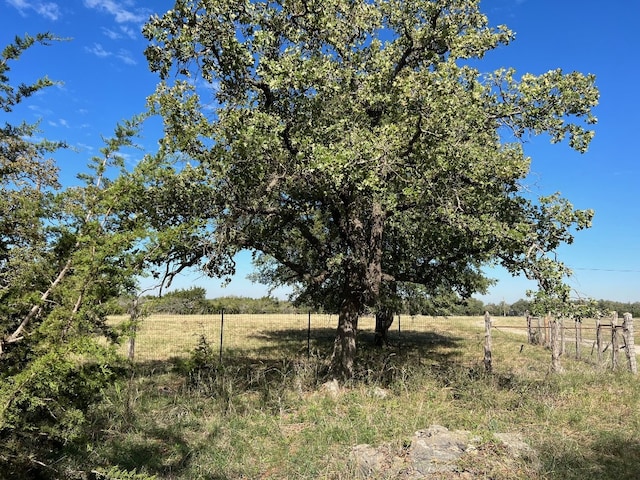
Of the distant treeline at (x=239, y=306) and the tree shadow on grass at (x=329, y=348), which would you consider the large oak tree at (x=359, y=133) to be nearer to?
the distant treeline at (x=239, y=306)

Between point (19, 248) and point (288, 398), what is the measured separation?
781 centimetres

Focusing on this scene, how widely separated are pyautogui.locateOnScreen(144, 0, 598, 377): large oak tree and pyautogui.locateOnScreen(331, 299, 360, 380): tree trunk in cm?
4

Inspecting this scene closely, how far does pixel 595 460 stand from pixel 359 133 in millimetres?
7103

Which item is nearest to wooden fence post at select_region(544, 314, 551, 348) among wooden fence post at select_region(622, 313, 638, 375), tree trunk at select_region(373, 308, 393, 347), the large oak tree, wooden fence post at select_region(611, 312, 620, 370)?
wooden fence post at select_region(611, 312, 620, 370)

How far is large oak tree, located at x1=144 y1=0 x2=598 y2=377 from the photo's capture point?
30.1 feet

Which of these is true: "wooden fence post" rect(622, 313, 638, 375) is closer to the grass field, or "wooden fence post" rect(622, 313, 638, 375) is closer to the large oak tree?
the grass field

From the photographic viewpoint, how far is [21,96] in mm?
4734

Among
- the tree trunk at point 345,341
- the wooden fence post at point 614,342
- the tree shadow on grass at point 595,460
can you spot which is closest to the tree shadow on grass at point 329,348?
the tree trunk at point 345,341

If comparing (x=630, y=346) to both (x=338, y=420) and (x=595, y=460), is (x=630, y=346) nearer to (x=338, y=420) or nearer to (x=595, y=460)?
(x=595, y=460)

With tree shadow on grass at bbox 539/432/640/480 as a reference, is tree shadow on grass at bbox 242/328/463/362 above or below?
below

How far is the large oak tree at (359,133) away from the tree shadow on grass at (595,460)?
10.8ft

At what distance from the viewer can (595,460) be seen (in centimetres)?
687

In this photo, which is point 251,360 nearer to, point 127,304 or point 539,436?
point 539,436

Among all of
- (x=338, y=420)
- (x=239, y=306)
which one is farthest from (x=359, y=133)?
(x=239, y=306)
